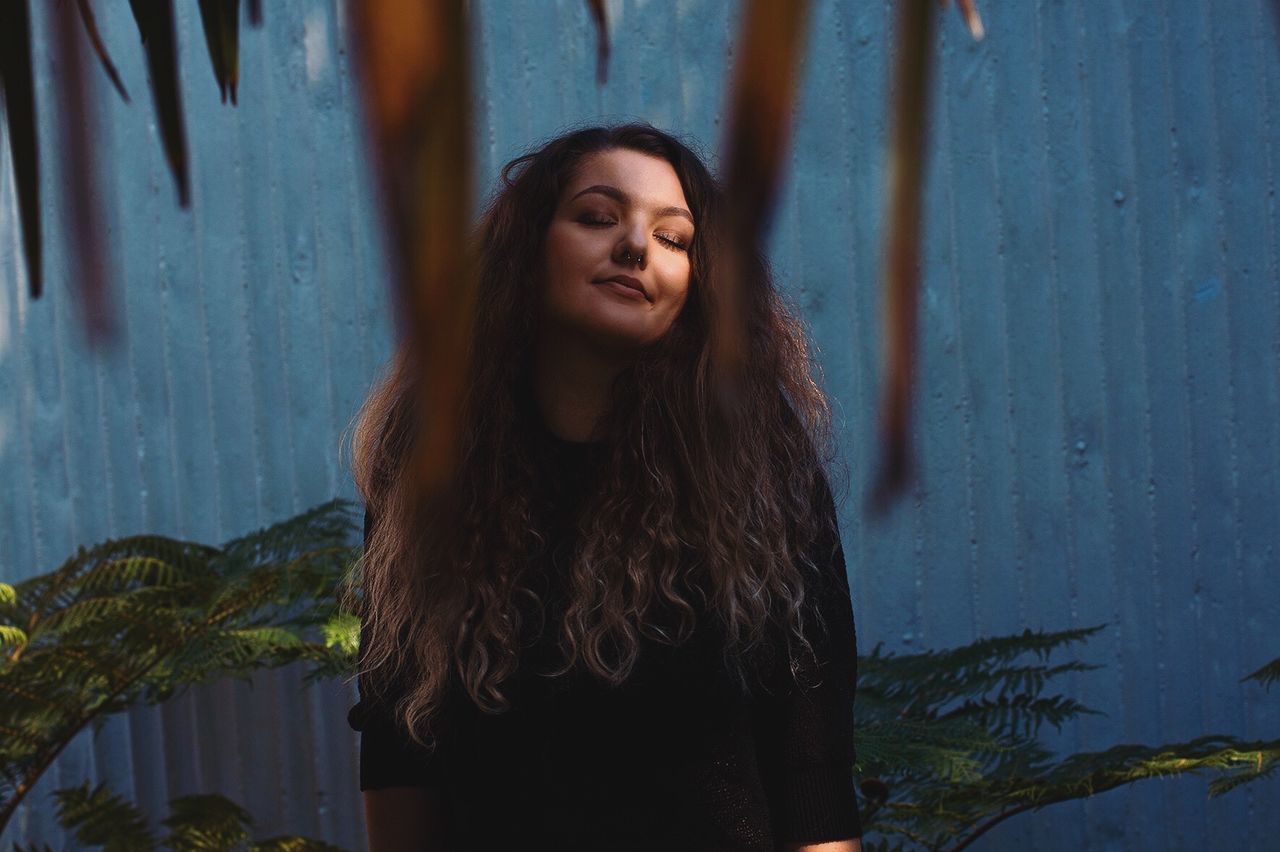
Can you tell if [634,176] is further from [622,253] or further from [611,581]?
[611,581]

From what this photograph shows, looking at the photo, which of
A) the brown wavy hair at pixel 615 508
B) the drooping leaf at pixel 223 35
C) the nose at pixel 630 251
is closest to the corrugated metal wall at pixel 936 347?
the brown wavy hair at pixel 615 508

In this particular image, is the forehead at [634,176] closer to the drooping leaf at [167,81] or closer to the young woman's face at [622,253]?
the young woman's face at [622,253]

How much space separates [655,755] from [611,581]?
6.7 inches

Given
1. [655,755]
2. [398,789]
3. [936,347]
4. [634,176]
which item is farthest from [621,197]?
[936,347]

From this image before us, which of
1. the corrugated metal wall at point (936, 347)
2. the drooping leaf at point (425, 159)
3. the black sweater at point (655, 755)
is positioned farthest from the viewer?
the corrugated metal wall at point (936, 347)

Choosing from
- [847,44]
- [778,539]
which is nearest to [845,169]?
[847,44]

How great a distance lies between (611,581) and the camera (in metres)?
1.46

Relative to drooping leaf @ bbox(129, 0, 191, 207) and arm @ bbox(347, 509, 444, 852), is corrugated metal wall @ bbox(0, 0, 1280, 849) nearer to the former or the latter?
arm @ bbox(347, 509, 444, 852)

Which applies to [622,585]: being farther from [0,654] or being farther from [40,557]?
[40,557]

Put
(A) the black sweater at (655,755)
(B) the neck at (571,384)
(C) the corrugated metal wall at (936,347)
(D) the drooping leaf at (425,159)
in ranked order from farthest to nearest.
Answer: (C) the corrugated metal wall at (936,347) < (B) the neck at (571,384) < (A) the black sweater at (655,755) < (D) the drooping leaf at (425,159)

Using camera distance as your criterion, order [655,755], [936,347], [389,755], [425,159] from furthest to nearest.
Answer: [936,347]
[389,755]
[655,755]
[425,159]

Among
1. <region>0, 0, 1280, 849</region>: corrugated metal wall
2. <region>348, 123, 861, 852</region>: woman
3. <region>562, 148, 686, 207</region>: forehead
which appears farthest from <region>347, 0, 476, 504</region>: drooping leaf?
<region>0, 0, 1280, 849</region>: corrugated metal wall

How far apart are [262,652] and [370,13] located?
7.58 ft

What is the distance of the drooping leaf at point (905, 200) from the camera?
197mm
